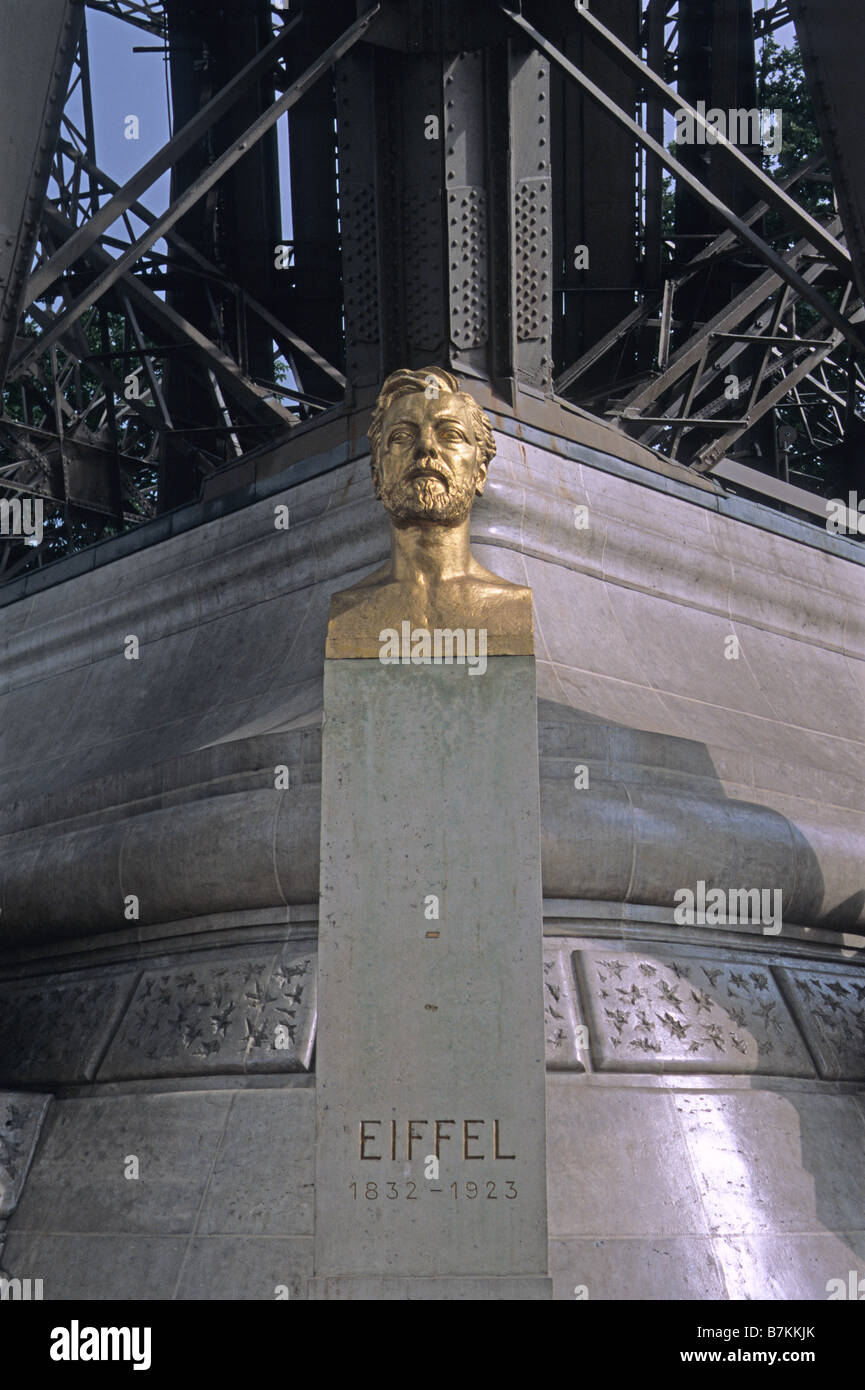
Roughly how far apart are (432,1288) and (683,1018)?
106 inches

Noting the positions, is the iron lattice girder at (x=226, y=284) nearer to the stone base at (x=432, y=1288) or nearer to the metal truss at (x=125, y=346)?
the metal truss at (x=125, y=346)

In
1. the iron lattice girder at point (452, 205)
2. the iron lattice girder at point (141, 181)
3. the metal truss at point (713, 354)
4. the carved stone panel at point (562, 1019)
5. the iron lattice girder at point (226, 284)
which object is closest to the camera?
the carved stone panel at point (562, 1019)

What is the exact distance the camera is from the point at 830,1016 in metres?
8.80

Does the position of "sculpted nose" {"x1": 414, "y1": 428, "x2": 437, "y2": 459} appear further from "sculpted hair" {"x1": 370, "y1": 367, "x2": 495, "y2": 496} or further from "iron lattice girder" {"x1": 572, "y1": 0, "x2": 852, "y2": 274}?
"iron lattice girder" {"x1": 572, "y1": 0, "x2": 852, "y2": 274}

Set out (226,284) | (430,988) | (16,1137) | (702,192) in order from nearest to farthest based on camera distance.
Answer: (430,988)
(16,1137)
(702,192)
(226,284)

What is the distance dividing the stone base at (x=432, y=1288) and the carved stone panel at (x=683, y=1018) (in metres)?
1.98

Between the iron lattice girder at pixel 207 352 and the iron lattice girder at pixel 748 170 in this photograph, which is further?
the iron lattice girder at pixel 207 352

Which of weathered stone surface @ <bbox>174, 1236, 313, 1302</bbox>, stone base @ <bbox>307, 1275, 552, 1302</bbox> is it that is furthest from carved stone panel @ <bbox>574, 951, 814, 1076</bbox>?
stone base @ <bbox>307, 1275, 552, 1302</bbox>

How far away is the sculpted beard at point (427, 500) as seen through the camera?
7223mm

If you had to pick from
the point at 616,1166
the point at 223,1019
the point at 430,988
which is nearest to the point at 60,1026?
the point at 223,1019

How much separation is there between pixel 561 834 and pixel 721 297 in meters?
13.9

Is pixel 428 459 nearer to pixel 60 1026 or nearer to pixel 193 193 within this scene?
pixel 60 1026

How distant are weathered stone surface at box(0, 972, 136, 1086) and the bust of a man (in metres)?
3.15
